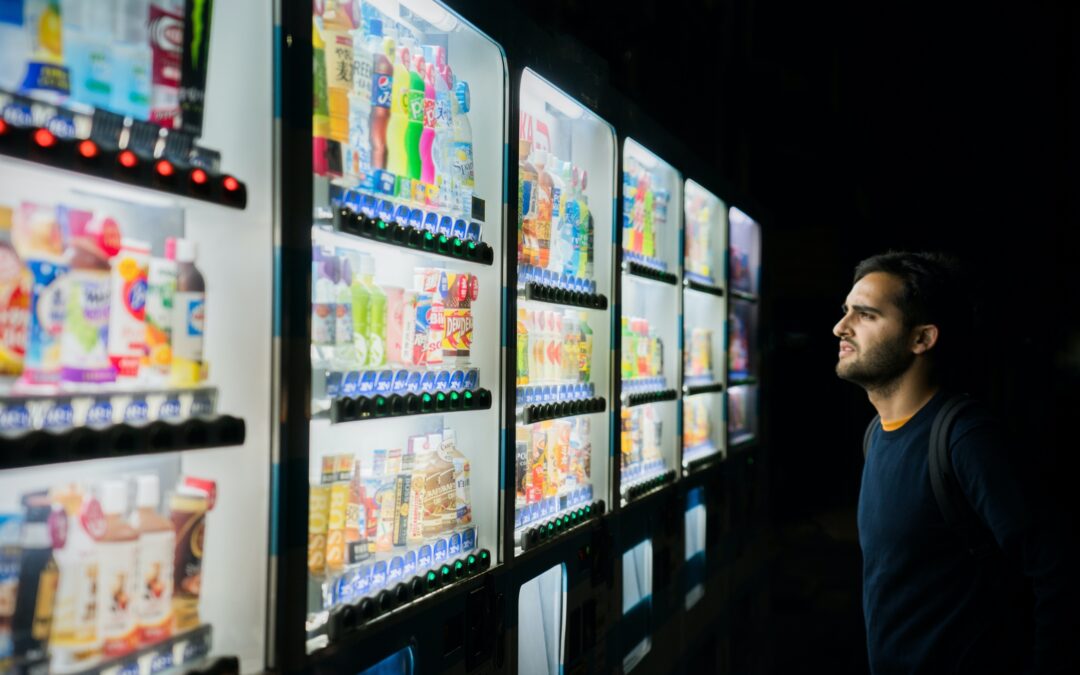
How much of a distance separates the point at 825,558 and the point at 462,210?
20.4 ft

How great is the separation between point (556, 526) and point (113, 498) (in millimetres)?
1477

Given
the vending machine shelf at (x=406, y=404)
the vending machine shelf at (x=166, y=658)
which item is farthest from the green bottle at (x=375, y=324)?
the vending machine shelf at (x=166, y=658)

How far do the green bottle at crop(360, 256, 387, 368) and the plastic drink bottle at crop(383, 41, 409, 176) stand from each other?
0.30 meters

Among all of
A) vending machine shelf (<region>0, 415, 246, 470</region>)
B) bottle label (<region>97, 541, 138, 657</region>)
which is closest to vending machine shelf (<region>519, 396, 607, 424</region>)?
vending machine shelf (<region>0, 415, 246, 470</region>)

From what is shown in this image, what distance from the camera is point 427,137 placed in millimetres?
2186

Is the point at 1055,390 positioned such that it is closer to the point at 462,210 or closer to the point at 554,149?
the point at 554,149

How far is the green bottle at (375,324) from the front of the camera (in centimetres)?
196

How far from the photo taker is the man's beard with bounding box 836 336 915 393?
7.29ft

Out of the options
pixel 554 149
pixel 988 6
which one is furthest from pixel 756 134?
pixel 554 149

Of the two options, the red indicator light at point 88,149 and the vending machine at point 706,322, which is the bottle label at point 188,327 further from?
the vending machine at point 706,322

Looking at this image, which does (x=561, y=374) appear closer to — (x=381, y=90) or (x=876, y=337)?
(x=876, y=337)

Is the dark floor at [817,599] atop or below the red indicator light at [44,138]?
below

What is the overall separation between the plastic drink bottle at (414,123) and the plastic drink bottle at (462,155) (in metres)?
0.10

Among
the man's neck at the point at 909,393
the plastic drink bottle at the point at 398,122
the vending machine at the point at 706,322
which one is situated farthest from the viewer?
the vending machine at the point at 706,322
